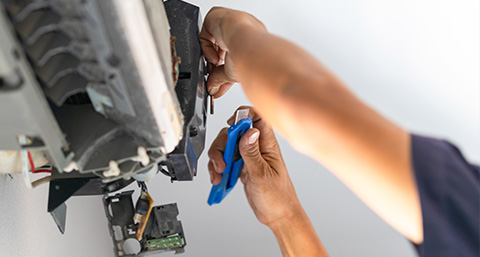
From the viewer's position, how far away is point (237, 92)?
54.8 inches

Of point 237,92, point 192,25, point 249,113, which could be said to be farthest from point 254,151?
point 237,92

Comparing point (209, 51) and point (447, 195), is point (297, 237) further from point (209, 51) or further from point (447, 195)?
point (447, 195)

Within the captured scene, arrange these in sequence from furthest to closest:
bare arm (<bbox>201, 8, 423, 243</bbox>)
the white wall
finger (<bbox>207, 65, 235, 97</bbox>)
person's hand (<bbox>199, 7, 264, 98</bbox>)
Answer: the white wall → finger (<bbox>207, 65, 235, 97</bbox>) → person's hand (<bbox>199, 7, 264, 98</bbox>) → bare arm (<bbox>201, 8, 423, 243</bbox>)

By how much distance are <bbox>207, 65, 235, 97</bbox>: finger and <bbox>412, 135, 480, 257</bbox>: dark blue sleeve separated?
54 cm

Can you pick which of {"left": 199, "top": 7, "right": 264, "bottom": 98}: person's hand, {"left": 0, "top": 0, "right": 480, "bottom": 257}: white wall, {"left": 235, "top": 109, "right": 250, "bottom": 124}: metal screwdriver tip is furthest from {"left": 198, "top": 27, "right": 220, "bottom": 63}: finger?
{"left": 0, "top": 0, "right": 480, "bottom": 257}: white wall

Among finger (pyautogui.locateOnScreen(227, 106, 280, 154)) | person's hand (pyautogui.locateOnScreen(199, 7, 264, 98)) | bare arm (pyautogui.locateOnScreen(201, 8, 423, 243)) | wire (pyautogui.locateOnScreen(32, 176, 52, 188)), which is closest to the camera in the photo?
bare arm (pyautogui.locateOnScreen(201, 8, 423, 243))

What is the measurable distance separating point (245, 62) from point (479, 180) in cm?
27

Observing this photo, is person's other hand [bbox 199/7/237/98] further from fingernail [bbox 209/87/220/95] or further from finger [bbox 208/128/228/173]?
finger [bbox 208/128/228/173]

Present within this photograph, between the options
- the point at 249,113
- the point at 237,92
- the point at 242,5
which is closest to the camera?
the point at 249,113

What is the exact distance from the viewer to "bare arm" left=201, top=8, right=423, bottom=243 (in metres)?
0.42

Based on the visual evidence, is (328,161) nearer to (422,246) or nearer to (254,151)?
(422,246)

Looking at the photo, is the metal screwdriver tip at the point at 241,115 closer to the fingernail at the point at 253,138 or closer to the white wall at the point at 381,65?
the fingernail at the point at 253,138

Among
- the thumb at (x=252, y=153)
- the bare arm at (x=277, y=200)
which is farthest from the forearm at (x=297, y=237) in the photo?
the thumb at (x=252, y=153)

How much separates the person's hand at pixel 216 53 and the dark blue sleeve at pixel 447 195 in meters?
0.42
